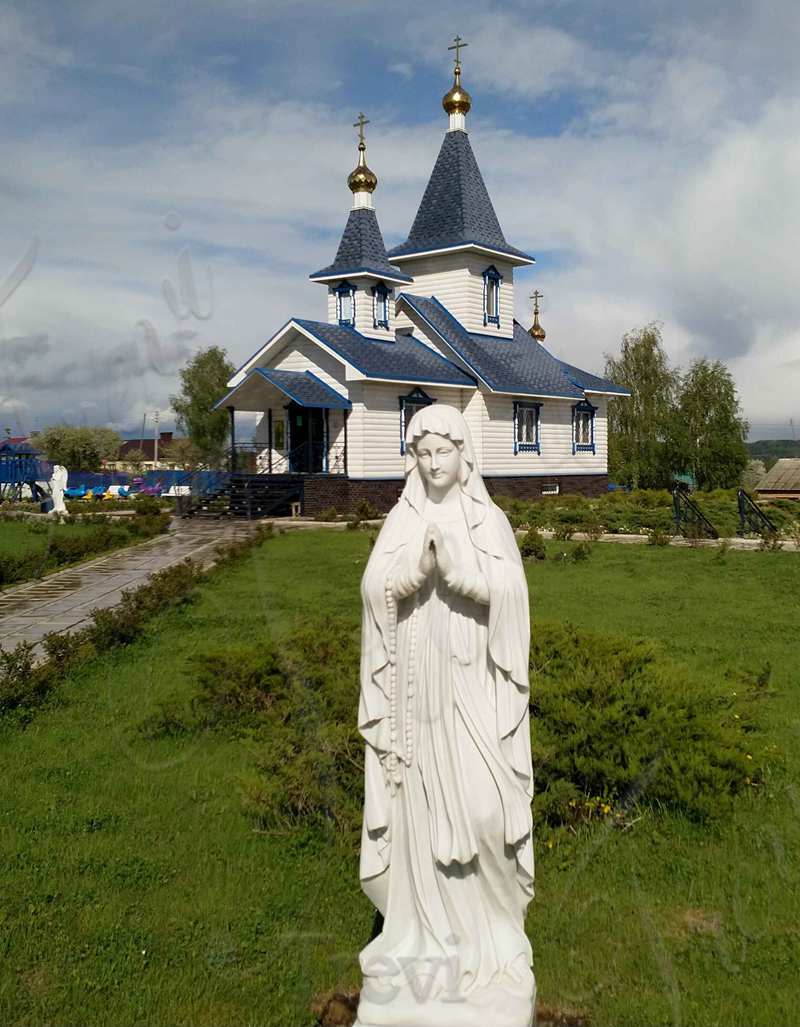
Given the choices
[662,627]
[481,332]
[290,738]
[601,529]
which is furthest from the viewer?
[481,332]

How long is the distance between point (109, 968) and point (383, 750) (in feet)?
6.07

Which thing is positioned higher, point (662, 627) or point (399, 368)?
point (399, 368)

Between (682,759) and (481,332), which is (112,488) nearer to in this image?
(481,332)

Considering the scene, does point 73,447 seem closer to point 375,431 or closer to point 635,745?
point 375,431

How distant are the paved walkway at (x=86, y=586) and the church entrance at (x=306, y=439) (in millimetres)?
5681

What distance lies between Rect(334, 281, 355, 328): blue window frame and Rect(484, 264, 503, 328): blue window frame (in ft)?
17.0

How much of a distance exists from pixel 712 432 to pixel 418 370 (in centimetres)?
1536

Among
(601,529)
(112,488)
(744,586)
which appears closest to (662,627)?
(744,586)

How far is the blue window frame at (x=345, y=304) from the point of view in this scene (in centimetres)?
2673

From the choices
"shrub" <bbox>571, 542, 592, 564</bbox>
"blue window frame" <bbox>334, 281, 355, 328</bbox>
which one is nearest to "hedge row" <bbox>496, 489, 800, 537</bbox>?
"shrub" <bbox>571, 542, 592, 564</bbox>

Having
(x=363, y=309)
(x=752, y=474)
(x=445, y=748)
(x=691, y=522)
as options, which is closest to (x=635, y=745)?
(x=445, y=748)

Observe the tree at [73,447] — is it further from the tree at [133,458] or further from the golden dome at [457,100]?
the golden dome at [457,100]

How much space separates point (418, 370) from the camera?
86.1 ft

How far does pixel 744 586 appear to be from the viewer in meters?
13.3
